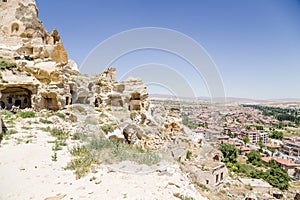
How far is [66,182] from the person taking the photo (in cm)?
400

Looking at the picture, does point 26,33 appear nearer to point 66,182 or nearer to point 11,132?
point 11,132

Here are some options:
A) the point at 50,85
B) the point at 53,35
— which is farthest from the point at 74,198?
the point at 53,35

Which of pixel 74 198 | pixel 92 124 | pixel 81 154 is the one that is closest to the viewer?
pixel 74 198

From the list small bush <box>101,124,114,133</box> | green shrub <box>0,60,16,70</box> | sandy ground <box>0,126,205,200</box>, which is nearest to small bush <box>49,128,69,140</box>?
sandy ground <box>0,126,205,200</box>

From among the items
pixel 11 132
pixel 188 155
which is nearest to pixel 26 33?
pixel 11 132

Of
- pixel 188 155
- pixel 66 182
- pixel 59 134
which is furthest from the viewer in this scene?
pixel 188 155

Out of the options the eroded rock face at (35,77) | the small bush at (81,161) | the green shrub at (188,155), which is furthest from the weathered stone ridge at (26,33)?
the green shrub at (188,155)

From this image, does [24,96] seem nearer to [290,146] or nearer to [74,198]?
[74,198]

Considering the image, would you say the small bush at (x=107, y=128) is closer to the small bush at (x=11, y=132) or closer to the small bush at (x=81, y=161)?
the small bush at (x=81, y=161)

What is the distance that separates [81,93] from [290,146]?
183ft

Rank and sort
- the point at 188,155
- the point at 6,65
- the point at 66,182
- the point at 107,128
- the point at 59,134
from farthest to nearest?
the point at 188,155 < the point at 6,65 < the point at 107,128 < the point at 59,134 < the point at 66,182

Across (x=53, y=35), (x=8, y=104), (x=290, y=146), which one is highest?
Result: (x=53, y=35)

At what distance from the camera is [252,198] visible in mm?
13234

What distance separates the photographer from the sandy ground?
11.7 ft
